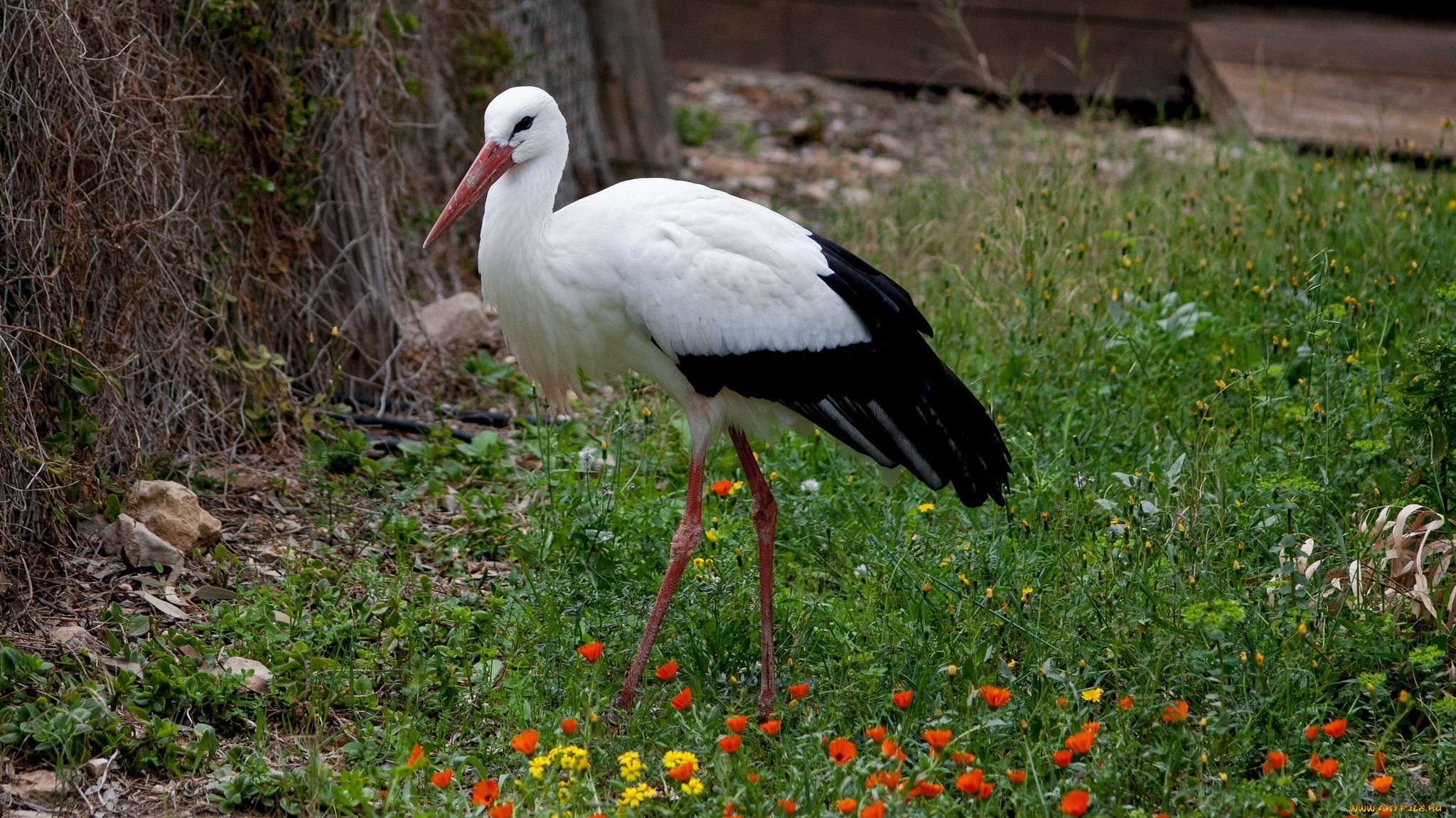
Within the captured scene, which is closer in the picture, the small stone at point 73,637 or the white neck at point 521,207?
the small stone at point 73,637

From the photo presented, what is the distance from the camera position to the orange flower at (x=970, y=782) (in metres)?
2.63

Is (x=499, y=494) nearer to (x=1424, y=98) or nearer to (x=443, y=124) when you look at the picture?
(x=443, y=124)

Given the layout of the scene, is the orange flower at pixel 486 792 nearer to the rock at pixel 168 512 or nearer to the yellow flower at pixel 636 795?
the yellow flower at pixel 636 795

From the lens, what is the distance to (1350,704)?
340 centimetres

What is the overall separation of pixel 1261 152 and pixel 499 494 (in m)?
4.73

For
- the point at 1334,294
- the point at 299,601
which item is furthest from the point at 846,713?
the point at 1334,294

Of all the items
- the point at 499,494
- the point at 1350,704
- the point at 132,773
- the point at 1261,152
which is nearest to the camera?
the point at 132,773

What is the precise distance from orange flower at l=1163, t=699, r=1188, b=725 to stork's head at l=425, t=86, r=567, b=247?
2195 mm

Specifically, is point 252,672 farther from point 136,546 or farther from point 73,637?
point 136,546

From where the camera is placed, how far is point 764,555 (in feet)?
12.4

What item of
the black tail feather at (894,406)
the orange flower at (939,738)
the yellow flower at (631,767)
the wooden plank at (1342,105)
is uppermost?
the wooden plank at (1342,105)

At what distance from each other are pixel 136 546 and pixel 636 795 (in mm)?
1915

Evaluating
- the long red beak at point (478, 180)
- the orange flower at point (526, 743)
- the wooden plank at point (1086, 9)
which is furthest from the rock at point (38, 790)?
the wooden plank at point (1086, 9)

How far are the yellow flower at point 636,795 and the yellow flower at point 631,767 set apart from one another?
1.0 inches
